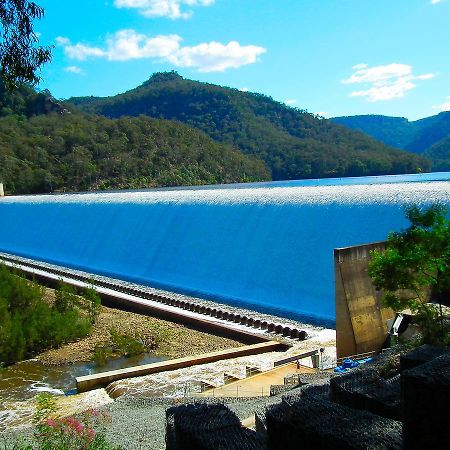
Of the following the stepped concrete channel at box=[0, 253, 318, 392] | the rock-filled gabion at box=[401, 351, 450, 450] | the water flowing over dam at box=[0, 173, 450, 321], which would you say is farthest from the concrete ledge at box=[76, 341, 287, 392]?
the rock-filled gabion at box=[401, 351, 450, 450]

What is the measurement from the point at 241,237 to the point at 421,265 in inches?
389

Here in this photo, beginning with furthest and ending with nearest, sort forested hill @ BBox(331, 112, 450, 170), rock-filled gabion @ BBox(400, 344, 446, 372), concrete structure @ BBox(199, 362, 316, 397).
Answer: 1. forested hill @ BBox(331, 112, 450, 170)
2. concrete structure @ BBox(199, 362, 316, 397)
3. rock-filled gabion @ BBox(400, 344, 446, 372)

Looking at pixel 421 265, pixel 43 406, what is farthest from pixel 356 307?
pixel 43 406

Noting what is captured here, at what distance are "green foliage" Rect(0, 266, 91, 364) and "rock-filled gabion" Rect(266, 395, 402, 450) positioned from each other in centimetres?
923

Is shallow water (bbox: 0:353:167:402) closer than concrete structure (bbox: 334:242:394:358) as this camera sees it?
No

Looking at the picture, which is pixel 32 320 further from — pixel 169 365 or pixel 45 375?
pixel 169 365

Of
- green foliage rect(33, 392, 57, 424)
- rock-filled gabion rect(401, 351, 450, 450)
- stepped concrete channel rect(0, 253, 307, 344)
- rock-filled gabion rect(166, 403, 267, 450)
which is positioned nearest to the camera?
rock-filled gabion rect(401, 351, 450, 450)

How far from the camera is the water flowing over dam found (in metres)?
13.4

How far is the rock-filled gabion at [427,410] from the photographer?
2.66 metres

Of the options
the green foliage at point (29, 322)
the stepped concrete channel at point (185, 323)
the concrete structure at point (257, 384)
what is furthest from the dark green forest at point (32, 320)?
the concrete structure at point (257, 384)

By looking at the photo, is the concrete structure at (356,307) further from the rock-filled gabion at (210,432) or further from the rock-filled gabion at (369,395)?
the rock-filled gabion at (210,432)

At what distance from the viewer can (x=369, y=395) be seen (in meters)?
3.68

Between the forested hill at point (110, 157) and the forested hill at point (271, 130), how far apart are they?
240 inches

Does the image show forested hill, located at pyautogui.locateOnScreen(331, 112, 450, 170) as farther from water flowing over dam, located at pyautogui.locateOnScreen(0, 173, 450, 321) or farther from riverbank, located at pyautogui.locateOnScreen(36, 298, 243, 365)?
riverbank, located at pyautogui.locateOnScreen(36, 298, 243, 365)
